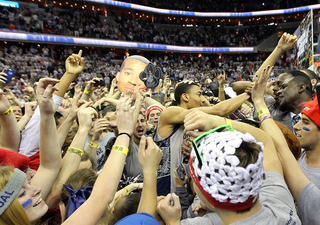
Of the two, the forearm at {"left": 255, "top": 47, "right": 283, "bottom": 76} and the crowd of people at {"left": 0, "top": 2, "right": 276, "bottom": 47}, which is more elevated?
the crowd of people at {"left": 0, "top": 2, "right": 276, "bottom": 47}

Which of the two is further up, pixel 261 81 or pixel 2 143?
pixel 261 81

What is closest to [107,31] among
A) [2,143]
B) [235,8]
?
[235,8]

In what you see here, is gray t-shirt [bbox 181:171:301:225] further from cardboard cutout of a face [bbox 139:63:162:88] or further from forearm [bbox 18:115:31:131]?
cardboard cutout of a face [bbox 139:63:162:88]

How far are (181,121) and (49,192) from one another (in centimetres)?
133

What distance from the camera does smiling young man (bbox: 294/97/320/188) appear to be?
1.68 meters

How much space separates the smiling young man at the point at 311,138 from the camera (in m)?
1.68

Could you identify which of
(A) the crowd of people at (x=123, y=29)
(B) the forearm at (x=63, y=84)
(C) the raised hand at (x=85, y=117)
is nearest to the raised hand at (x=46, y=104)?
(C) the raised hand at (x=85, y=117)

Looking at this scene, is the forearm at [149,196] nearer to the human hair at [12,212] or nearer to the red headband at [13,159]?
the human hair at [12,212]

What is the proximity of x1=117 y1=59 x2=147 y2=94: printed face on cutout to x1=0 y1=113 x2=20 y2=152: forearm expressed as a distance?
2.42m

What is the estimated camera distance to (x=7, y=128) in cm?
204

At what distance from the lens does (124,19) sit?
25859 millimetres

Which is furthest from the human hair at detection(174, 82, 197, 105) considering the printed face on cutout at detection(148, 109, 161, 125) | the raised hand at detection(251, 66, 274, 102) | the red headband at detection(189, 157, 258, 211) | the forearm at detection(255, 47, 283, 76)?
the red headband at detection(189, 157, 258, 211)

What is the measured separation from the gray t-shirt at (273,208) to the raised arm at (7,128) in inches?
72.0

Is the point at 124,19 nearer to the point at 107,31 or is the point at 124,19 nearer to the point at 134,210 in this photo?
the point at 107,31
